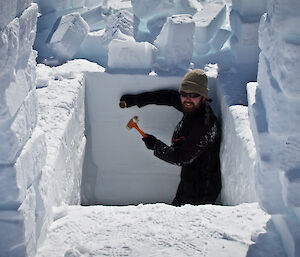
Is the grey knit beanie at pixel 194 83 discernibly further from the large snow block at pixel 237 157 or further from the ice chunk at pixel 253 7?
the ice chunk at pixel 253 7

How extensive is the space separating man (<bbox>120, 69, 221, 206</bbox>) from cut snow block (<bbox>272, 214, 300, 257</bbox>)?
1.69m

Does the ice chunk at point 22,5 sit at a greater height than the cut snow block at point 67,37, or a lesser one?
greater

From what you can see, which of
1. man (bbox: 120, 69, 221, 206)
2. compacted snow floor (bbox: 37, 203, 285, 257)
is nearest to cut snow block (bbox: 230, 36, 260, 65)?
man (bbox: 120, 69, 221, 206)

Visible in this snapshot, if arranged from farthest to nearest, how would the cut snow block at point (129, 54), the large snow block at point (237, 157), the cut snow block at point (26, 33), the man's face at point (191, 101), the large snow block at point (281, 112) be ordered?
the cut snow block at point (129, 54) → the man's face at point (191, 101) → the large snow block at point (237, 157) → the cut snow block at point (26, 33) → the large snow block at point (281, 112)

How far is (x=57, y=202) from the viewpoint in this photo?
2.98 metres

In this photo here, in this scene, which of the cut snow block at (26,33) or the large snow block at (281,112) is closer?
the large snow block at (281,112)

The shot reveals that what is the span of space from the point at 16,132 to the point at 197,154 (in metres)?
Answer: 2.29

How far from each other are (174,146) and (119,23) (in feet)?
7.11

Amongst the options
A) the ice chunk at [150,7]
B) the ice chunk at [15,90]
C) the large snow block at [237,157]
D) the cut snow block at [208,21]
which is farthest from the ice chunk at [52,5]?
the ice chunk at [15,90]

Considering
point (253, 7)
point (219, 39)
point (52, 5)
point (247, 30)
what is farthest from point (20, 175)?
point (52, 5)

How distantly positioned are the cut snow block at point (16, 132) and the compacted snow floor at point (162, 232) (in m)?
0.59

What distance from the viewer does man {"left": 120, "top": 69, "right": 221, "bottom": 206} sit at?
12.9 feet

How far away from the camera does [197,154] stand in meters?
3.93

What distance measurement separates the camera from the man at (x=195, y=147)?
394 centimetres
